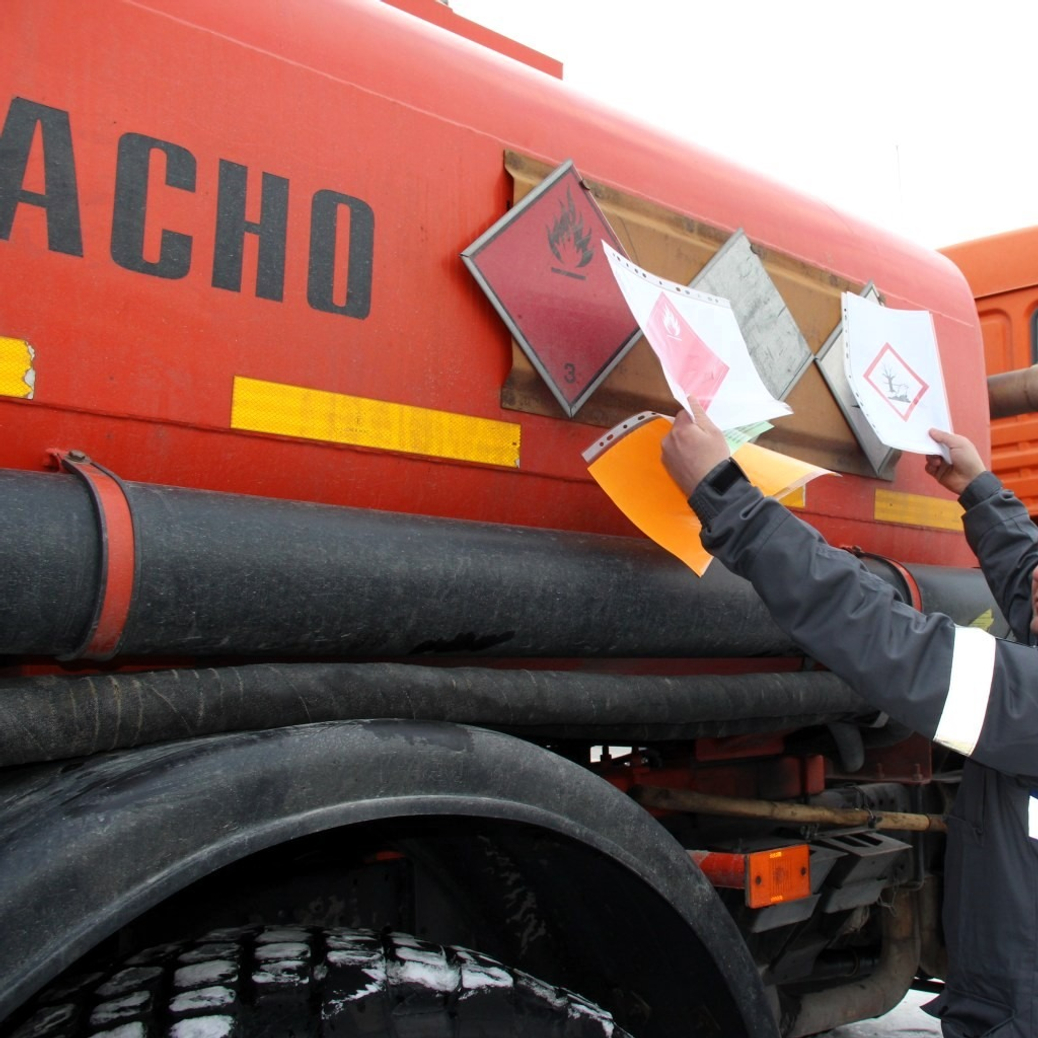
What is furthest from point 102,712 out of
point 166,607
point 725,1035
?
point 725,1035

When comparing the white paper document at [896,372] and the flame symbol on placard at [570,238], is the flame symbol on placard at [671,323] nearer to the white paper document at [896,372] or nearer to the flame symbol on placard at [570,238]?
the flame symbol on placard at [570,238]

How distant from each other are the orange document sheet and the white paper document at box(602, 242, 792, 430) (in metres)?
0.09

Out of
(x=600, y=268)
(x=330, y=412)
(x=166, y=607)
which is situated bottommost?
(x=166, y=607)

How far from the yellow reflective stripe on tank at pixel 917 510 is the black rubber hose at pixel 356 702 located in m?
0.69

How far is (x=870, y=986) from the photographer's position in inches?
110

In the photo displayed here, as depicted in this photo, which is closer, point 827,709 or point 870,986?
point 827,709

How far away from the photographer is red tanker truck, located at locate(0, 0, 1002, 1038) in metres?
1.21

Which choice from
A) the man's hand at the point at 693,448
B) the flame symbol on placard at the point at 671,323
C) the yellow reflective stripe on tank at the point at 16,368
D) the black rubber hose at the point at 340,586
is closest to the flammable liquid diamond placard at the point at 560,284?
the flame symbol on placard at the point at 671,323

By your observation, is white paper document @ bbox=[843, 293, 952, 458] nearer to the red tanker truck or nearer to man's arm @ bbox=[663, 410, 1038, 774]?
the red tanker truck

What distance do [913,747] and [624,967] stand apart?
125 cm

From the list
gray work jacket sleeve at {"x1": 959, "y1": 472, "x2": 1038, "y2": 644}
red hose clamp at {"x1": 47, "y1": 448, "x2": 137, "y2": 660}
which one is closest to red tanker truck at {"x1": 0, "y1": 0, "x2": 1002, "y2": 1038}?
red hose clamp at {"x1": 47, "y1": 448, "x2": 137, "y2": 660}

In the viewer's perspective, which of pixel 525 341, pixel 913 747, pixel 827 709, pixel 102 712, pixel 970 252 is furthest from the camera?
pixel 970 252

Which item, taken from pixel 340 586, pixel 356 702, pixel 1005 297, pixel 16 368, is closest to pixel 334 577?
pixel 340 586

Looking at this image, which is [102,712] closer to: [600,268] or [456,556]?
[456,556]
